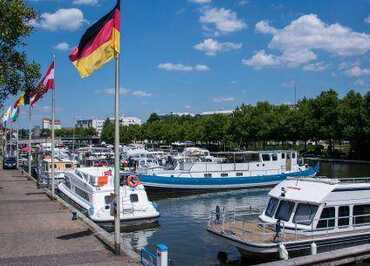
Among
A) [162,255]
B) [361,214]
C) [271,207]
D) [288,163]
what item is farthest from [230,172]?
[162,255]

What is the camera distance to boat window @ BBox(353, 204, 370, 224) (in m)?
24.1

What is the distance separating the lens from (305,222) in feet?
75.2

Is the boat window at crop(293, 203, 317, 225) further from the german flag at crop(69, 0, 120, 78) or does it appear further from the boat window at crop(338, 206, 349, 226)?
the german flag at crop(69, 0, 120, 78)

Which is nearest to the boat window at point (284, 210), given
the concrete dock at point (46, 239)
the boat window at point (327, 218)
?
the boat window at point (327, 218)

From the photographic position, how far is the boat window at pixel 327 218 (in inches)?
903

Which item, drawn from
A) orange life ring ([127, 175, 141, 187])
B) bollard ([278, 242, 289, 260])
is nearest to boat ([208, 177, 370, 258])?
bollard ([278, 242, 289, 260])

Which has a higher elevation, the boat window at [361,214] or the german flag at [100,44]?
the german flag at [100,44]

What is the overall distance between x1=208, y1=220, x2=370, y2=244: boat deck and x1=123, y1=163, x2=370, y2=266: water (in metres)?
0.61

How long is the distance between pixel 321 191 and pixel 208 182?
3070 cm

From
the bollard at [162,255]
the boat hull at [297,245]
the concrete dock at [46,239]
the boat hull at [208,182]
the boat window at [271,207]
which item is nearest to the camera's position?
the bollard at [162,255]

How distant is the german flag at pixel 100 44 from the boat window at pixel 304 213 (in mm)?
11005

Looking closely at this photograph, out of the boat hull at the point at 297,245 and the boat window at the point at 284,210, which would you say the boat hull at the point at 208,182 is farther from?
the boat hull at the point at 297,245

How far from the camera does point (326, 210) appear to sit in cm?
2312

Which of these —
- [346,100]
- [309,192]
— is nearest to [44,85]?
[309,192]
